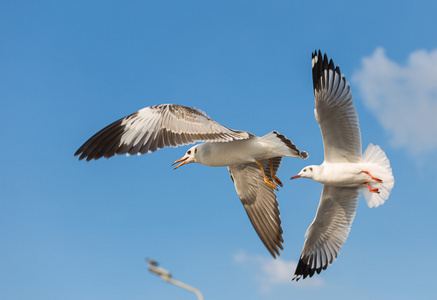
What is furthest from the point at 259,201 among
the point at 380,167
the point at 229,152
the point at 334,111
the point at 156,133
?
the point at 156,133

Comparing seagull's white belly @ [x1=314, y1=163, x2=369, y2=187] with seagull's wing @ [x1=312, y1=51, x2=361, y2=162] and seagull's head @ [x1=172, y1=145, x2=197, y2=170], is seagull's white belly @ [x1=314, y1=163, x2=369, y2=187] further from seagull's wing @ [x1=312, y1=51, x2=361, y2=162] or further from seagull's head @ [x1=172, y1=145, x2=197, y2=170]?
seagull's head @ [x1=172, y1=145, x2=197, y2=170]

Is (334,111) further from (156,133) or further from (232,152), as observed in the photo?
(156,133)

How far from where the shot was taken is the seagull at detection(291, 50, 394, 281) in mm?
7836

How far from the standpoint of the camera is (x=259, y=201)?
10125 millimetres

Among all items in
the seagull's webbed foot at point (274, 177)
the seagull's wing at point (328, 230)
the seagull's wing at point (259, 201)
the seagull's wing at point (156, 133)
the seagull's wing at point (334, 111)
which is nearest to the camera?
the seagull's wing at point (156, 133)

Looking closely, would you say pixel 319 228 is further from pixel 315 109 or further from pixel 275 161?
pixel 315 109

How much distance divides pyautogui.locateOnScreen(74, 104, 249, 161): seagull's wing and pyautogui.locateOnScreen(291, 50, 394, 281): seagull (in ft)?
4.60

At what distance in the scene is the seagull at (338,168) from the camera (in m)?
A: 7.84

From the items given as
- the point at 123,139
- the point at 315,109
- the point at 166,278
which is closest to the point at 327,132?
A: the point at 315,109

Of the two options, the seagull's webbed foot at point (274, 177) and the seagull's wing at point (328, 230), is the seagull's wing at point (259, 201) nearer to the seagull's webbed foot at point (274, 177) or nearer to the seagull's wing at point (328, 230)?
the seagull's webbed foot at point (274, 177)

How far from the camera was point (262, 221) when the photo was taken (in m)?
9.98

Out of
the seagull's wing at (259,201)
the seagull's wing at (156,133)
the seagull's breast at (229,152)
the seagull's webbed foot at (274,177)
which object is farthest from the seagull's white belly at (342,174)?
the seagull's wing at (259,201)

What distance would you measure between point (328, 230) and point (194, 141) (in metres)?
3.50

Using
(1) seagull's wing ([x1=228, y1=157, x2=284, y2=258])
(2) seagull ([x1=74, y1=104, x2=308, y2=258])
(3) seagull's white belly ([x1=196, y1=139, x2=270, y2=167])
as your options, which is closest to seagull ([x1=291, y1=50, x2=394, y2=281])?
(2) seagull ([x1=74, y1=104, x2=308, y2=258])
